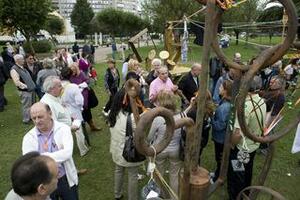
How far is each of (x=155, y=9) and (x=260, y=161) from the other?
3112 centimetres

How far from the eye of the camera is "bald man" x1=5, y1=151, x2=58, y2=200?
6.83 feet

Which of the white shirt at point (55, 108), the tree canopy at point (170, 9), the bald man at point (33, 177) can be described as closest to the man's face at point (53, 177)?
the bald man at point (33, 177)

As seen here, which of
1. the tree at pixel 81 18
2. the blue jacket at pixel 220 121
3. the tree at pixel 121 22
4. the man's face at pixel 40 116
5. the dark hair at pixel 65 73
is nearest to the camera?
the man's face at pixel 40 116

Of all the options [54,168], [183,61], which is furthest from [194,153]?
[183,61]

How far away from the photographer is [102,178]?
5.77 m

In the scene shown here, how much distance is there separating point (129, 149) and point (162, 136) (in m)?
0.44

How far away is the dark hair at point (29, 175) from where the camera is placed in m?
2.08

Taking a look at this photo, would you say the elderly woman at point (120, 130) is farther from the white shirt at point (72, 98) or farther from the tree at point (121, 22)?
the tree at point (121, 22)

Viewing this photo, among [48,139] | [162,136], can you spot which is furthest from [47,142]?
[162,136]

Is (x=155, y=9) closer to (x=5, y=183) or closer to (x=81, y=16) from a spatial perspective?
(x=5, y=183)

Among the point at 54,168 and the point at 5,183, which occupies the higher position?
the point at 54,168

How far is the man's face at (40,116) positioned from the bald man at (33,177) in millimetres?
1020

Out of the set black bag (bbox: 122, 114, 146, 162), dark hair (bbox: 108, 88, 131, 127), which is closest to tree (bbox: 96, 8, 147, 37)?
dark hair (bbox: 108, 88, 131, 127)

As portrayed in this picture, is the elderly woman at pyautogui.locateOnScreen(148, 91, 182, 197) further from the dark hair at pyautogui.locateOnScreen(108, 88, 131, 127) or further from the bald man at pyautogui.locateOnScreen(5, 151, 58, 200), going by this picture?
the bald man at pyautogui.locateOnScreen(5, 151, 58, 200)
